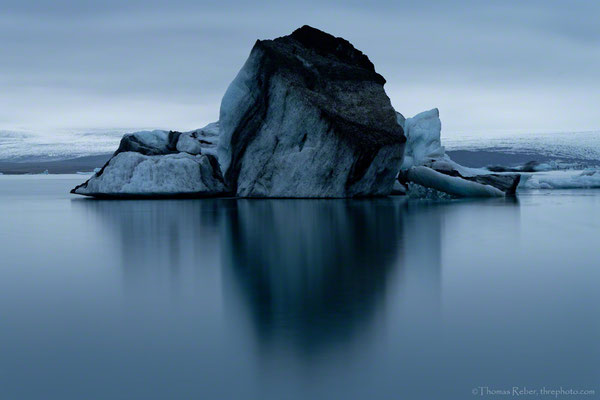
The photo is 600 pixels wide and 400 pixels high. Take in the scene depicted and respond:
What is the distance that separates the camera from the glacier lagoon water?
348cm

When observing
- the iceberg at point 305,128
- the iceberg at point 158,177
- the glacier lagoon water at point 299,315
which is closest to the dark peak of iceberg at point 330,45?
the iceberg at point 305,128

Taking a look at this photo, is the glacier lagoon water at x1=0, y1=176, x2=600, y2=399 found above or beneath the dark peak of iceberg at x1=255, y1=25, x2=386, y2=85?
beneath

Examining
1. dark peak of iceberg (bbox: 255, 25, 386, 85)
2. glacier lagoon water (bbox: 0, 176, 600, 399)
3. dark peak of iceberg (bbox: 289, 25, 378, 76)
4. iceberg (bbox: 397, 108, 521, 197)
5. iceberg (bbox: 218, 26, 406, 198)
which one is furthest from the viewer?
dark peak of iceberg (bbox: 289, 25, 378, 76)

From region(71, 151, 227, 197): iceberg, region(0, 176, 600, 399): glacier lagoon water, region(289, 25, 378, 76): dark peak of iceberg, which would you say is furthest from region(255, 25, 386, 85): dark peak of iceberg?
region(0, 176, 600, 399): glacier lagoon water

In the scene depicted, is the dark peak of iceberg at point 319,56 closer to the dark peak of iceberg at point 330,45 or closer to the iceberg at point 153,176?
the dark peak of iceberg at point 330,45

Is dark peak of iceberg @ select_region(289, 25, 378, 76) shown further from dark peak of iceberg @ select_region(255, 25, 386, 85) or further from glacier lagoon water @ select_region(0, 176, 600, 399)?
glacier lagoon water @ select_region(0, 176, 600, 399)

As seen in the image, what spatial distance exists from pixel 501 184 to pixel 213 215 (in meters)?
10.3

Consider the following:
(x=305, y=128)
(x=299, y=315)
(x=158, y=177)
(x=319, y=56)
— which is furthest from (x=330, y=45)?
(x=299, y=315)

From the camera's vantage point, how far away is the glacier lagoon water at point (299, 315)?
348cm

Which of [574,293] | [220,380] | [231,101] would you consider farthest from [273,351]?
[231,101]

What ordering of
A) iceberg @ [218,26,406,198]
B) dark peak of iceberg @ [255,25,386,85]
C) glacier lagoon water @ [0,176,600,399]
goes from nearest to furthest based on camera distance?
1. glacier lagoon water @ [0,176,600,399]
2. iceberg @ [218,26,406,198]
3. dark peak of iceberg @ [255,25,386,85]

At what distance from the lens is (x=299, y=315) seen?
475 cm

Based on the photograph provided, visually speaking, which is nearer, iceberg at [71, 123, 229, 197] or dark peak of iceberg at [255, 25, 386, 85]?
dark peak of iceberg at [255, 25, 386, 85]

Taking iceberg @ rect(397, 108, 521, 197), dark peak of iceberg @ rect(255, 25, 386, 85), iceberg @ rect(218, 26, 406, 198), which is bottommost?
iceberg @ rect(397, 108, 521, 197)
